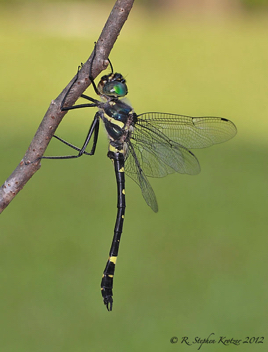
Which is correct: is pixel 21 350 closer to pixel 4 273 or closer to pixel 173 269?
pixel 4 273

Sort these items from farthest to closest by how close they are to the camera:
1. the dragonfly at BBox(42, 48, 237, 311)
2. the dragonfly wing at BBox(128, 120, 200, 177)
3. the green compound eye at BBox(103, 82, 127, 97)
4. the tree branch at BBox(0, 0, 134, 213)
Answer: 1. the dragonfly wing at BBox(128, 120, 200, 177)
2. the dragonfly at BBox(42, 48, 237, 311)
3. the green compound eye at BBox(103, 82, 127, 97)
4. the tree branch at BBox(0, 0, 134, 213)

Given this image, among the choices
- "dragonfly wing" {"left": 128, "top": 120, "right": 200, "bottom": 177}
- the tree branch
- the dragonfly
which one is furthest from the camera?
"dragonfly wing" {"left": 128, "top": 120, "right": 200, "bottom": 177}

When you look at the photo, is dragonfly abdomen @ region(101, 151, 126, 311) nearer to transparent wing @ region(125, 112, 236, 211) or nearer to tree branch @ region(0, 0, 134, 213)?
transparent wing @ region(125, 112, 236, 211)

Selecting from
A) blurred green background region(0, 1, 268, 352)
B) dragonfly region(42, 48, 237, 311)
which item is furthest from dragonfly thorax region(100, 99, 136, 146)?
blurred green background region(0, 1, 268, 352)

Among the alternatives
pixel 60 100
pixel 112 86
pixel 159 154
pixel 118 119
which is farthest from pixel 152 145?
pixel 60 100

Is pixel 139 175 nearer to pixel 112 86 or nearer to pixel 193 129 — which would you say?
pixel 193 129

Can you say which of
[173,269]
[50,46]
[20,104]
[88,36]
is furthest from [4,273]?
[88,36]

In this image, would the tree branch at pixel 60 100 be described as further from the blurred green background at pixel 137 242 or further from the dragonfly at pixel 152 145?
the blurred green background at pixel 137 242
